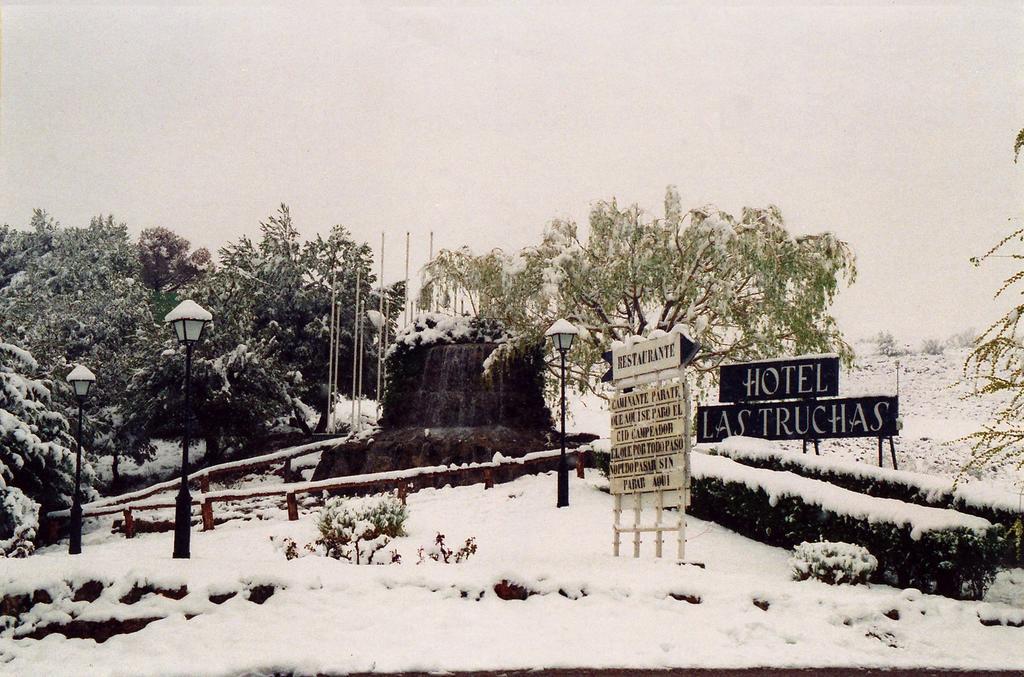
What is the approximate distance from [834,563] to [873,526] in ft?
2.57

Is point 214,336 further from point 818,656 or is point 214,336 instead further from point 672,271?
point 818,656

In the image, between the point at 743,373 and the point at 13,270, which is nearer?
the point at 743,373

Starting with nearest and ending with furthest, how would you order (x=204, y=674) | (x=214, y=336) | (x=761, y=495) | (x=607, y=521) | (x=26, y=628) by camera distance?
(x=204, y=674) < (x=26, y=628) < (x=761, y=495) < (x=607, y=521) < (x=214, y=336)

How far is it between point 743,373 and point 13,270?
102 feet

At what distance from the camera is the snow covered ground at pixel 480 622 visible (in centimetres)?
830

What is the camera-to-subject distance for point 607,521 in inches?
673

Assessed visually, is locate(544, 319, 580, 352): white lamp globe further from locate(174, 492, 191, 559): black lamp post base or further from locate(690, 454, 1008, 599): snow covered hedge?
locate(174, 492, 191, 559): black lamp post base

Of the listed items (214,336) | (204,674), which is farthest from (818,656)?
(214,336)

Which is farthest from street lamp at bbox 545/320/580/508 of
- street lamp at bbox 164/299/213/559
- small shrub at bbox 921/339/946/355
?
small shrub at bbox 921/339/946/355

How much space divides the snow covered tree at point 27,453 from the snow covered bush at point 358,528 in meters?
7.95

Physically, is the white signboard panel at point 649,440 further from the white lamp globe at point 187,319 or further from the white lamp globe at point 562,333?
the white lamp globe at point 187,319

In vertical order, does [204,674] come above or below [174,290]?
below

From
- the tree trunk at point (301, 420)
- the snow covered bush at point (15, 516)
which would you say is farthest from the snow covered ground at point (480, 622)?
the tree trunk at point (301, 420)

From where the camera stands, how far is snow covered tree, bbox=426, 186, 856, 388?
2594 centimetres
